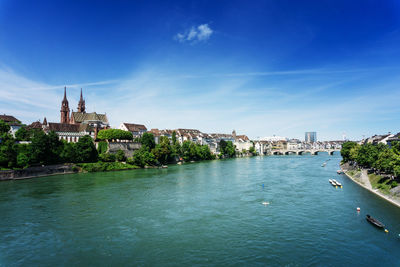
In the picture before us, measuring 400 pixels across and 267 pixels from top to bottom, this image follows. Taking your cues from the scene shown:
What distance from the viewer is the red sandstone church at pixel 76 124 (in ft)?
235

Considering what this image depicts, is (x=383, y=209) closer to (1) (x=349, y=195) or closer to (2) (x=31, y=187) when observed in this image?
(1) (x=349, y=195)

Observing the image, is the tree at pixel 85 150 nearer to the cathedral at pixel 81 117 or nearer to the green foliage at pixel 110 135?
the green foliage at pixel 110 135

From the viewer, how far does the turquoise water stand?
47.8 feet

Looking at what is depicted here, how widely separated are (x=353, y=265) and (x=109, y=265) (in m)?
13.0

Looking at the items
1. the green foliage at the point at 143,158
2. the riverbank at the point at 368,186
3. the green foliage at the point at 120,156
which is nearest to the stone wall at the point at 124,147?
the green foliage at the point at 120,156

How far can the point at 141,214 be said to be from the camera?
22.8m

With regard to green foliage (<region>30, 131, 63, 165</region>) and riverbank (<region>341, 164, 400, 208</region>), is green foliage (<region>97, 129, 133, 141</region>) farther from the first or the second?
riverbank (<region>341, 164, 400, 208</region>)

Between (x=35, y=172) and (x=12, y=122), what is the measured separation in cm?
2906

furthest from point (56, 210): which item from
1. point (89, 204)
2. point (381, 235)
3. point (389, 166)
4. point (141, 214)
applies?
point (389, 166)

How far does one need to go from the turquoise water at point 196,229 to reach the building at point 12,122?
128 ft

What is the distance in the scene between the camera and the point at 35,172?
150ft

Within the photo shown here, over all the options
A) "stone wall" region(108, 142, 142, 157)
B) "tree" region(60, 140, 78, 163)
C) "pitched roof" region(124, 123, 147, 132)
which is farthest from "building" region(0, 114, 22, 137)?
"pitched roof" region(124, 123, 147, 132)

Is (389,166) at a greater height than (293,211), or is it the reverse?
(389,166)

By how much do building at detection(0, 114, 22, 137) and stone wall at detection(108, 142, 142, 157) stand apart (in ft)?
73.4
